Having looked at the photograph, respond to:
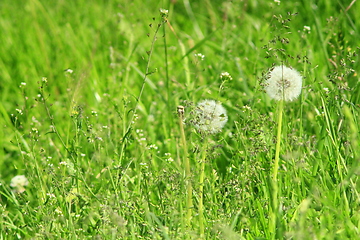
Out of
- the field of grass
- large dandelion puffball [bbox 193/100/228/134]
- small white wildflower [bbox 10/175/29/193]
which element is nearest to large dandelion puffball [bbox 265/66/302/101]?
the field of grass

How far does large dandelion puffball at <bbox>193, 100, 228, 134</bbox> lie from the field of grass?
3cm

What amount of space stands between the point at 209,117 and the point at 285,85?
1.12 feet

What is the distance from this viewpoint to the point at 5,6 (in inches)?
205

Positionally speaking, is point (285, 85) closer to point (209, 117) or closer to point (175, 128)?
point (209, 117)

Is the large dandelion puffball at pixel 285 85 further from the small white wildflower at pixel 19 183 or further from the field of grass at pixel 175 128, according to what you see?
the small white wildflower at pixel 19 183

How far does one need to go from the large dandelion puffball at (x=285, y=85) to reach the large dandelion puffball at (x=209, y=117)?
0.22 meters

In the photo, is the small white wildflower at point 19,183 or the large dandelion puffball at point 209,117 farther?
the small white wildflower at point 19,183

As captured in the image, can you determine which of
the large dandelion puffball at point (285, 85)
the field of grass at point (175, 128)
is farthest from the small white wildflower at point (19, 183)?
the large dandelion puffball at point (285, 85)

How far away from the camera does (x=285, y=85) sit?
186 cm

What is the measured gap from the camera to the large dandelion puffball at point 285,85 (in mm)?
1840

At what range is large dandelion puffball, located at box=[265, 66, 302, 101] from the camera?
1840mm

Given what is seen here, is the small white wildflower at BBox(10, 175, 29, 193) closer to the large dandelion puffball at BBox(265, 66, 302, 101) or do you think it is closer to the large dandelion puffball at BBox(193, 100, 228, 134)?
the large dandelion puffball at BBox(193, 100, 228, 134)

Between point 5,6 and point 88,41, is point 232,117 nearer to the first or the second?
point 88,41

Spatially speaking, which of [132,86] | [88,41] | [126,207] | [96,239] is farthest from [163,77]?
[96,239]
